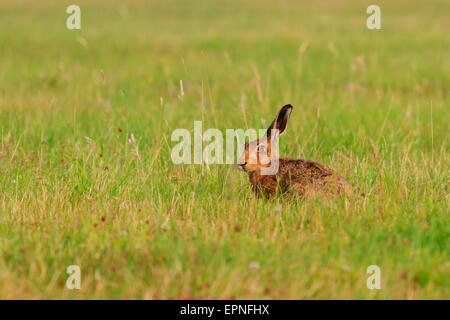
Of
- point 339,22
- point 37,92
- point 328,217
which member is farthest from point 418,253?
point 339,22

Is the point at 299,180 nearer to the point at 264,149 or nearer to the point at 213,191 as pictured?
the point at 264,149

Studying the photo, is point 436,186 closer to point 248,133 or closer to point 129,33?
point 248,133

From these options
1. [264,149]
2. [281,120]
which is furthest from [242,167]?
[281,120]

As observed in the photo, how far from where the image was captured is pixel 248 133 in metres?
6.01

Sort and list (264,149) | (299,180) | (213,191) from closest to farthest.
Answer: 1. (299,180)
2. (213,191)
3. (264,149)

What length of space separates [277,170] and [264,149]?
0.71 feet

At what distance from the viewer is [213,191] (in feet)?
16.3

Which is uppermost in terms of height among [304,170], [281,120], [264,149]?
[281,120]

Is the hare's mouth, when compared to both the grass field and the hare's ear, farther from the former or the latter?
the hare's ear

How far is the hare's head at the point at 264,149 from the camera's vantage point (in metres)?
5.01

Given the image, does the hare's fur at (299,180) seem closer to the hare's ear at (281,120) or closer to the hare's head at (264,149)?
the hare's head at (264,149)

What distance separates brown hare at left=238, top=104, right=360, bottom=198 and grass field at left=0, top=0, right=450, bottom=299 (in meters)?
0.16

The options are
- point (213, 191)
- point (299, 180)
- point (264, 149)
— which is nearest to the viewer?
point (299, 180)

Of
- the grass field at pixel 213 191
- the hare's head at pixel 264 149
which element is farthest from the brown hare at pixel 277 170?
the grass field at pixel 213 191
